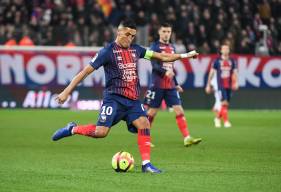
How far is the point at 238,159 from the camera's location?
43.9 ft

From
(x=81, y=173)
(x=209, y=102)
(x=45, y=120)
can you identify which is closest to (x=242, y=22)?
(x=209, y=102)

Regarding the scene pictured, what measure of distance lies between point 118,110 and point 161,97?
4.96m

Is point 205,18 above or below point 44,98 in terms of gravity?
above

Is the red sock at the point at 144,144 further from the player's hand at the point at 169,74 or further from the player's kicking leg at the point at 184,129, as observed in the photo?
the player's hand at the point at 169,74

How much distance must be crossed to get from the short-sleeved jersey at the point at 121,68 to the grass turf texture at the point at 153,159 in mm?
1145

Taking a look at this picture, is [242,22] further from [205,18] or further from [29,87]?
[29,87]

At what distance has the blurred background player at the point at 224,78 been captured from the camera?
21984mm

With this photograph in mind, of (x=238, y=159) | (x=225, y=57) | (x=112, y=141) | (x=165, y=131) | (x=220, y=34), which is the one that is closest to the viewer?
(x=238, y=159)

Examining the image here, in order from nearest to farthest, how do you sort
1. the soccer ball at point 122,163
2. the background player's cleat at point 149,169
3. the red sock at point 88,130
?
the background player's cleat at point 149,169 < the soccer ball at point 122,163 < the red sock at point 88,130

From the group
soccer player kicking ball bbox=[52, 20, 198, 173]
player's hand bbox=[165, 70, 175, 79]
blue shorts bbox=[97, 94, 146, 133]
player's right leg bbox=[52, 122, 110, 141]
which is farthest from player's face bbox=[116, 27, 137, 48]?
player's hand bbox=[165, 70, 175, 79]

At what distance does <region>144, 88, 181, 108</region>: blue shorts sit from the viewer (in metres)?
16.5

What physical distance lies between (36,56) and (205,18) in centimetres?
699

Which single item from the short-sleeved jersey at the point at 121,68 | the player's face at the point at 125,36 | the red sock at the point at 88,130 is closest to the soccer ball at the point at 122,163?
the red sock at the point at 88,130

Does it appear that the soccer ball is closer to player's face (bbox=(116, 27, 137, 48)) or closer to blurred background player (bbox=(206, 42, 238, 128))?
player's face (bbox=(116, 27, 137, 48))
